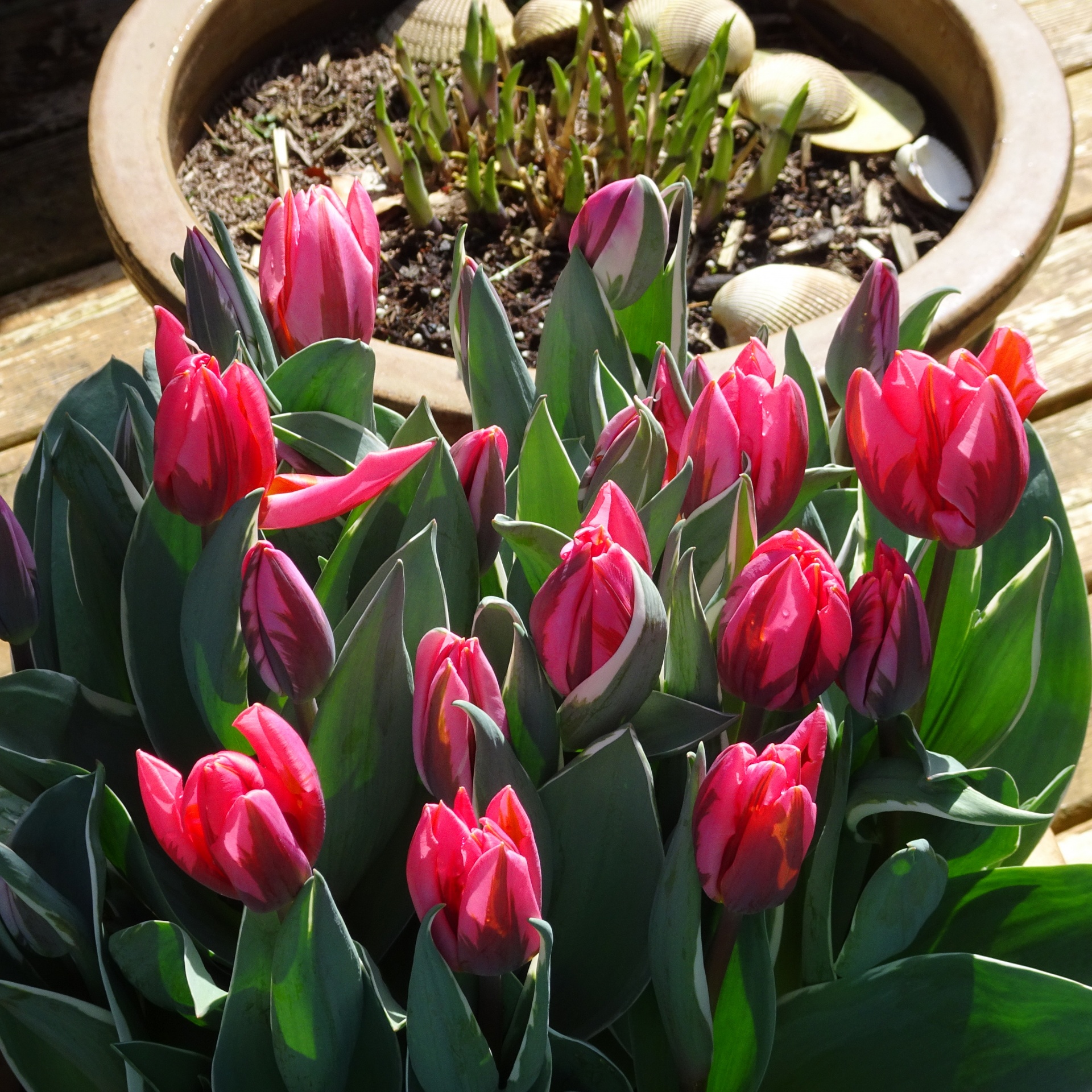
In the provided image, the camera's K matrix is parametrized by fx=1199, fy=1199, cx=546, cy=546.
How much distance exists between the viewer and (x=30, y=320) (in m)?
1.32

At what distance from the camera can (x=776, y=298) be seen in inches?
39.5

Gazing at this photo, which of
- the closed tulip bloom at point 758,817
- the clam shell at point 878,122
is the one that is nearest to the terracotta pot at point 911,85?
the clam shell at point 878,122

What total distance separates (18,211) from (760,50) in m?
0.89

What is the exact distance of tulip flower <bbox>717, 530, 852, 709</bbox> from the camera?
13.7 inches

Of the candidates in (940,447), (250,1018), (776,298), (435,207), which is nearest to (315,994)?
(250,1018)

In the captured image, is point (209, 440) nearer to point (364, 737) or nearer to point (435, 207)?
point (364, 737)

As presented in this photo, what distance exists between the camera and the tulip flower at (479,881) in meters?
0.30

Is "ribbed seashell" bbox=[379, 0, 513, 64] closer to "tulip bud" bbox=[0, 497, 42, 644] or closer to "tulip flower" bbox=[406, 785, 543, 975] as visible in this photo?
"tulip bud" bbox=[0, 497, 42, 644]

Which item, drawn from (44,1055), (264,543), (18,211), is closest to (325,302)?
(264,543)

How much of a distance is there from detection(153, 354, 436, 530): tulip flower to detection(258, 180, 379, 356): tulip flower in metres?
0.09

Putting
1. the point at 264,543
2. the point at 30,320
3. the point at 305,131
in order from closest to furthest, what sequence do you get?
the point at 264,543
the point at 305,131
the point at 30,320

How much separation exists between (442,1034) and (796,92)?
3.43ft

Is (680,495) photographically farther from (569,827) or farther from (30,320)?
(30,320)

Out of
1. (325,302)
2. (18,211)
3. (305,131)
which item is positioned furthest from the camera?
(18,211)
